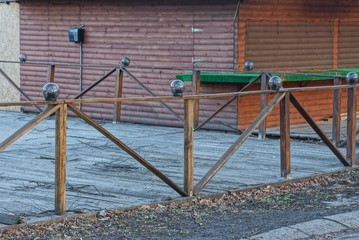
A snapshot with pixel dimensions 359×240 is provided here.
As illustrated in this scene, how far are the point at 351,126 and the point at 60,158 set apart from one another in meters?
4.55

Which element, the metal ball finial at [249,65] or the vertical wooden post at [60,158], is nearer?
the vertical wooden post at [60,158]

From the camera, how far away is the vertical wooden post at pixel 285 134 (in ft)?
34.6

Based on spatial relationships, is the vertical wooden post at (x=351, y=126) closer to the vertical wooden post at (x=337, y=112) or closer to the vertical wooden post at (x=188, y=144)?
the vertical wooden post at (x=337, y=112)

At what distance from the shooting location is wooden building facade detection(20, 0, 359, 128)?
16.0m

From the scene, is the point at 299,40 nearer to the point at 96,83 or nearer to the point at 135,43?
the point at 135,43

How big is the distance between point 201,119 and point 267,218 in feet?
25.6

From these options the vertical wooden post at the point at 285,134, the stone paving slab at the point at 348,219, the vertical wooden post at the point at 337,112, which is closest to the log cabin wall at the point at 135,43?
the vertical wooden post at the point at 337,112

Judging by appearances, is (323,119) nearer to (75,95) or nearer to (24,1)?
(75,95)

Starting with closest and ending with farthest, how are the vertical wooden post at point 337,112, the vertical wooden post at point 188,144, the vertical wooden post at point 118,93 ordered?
the vertical wooden post at point 188,144 → the vertical wooden post at point 337,112 → the vertical wooden post at point 118,93

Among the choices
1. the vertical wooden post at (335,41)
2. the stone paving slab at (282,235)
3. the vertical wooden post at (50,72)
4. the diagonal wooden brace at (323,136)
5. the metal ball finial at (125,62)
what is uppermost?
the vertical wooden post at (335,41)

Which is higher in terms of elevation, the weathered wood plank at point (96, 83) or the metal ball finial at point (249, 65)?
the metal ball finial at point (249, 65)

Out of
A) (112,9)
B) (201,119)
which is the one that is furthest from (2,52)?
(201,119)

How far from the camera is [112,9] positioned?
57.8ft

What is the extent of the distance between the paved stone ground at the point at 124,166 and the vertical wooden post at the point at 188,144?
0.17m
